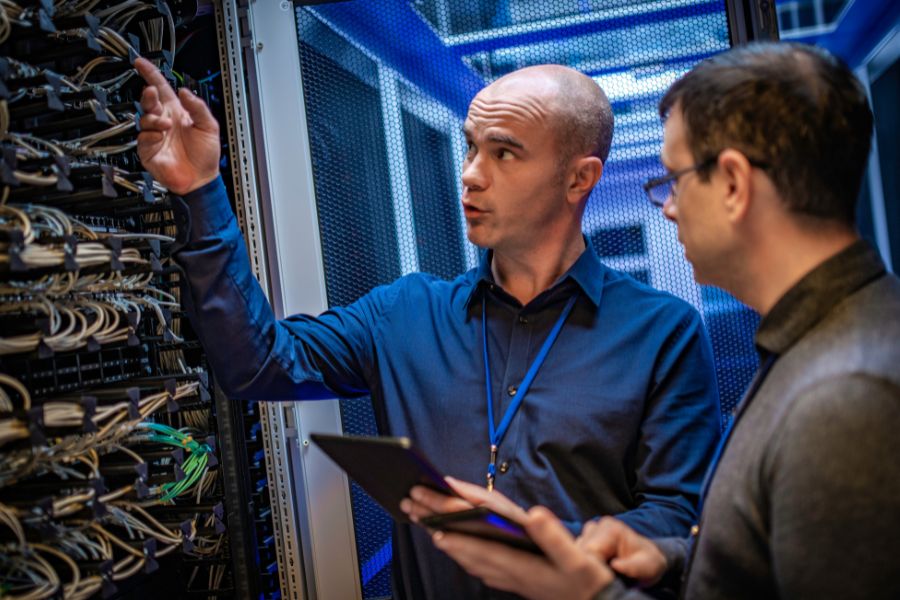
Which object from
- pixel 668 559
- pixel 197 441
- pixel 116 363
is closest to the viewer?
pixel 668 559

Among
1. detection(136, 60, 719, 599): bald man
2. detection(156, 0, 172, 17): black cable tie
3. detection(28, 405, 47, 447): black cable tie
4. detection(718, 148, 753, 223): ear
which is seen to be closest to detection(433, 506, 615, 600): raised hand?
detection(136, 60, 719, 599): bald man

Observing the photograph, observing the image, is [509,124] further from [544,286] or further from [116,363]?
[116,363]

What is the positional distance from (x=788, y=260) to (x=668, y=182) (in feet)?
0.85

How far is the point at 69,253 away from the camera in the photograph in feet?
4.12

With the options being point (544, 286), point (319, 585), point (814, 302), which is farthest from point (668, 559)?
point (319, 585)

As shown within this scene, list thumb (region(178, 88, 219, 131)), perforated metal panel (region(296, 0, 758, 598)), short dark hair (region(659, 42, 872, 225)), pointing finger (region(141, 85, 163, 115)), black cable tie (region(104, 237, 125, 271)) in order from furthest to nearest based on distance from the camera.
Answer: perforated metal panel (region(296, 0, 758, 598)) < thumb (region(178, 88, 219, 131)) < pointing finger (region(141, 85, 163, 115)) < black cable tie (region(104, 237, 125, 271)) < short dark hair (region(659, 42, 872, 225))

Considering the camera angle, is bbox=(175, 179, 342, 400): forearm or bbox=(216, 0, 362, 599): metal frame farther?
bbox=(216, 0, 362, 599): metal frame

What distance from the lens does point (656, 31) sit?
1963 millimetres

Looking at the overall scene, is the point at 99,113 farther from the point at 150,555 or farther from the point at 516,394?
Answer: the point at 516,394

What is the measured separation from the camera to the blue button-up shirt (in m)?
1.64

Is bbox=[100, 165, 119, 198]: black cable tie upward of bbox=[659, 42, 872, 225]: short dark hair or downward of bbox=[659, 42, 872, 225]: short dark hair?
upward

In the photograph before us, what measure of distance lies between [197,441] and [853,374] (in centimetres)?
129

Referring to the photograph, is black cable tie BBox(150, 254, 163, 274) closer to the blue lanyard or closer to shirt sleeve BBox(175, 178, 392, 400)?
shirt sleeve BBox(175, 178, 392, 400)

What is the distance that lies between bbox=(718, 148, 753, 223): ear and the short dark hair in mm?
18
